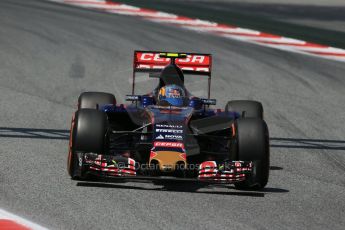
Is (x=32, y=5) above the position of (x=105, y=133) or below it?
above

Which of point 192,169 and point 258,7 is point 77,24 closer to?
point 258,7

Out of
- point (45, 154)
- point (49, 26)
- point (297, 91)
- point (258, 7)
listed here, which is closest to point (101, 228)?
point (45, 154)

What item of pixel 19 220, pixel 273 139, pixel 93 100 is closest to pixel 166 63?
pixel 93 100

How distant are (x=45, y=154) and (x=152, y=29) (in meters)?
11.8

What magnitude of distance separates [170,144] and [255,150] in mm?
905

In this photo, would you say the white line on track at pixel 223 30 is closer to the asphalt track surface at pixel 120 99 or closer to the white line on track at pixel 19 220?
the asphalt track surface at pixel 120 99

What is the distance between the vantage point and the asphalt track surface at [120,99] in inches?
376

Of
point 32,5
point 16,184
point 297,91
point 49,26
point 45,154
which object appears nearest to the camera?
point 16,184

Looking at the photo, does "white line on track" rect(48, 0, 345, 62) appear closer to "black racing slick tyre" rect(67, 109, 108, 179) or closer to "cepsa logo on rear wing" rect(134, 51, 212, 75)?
"cepsa logo on rear wing" rect(134, 51, 212, 75)

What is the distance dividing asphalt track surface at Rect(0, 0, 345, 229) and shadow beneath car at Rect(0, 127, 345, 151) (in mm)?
17

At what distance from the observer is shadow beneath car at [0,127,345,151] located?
44.8 feet

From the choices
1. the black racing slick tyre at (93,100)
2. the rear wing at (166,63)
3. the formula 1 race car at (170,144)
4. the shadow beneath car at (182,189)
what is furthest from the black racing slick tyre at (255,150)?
the rear wing at (166,63)

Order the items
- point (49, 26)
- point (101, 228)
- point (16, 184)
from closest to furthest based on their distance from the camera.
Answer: point (101, 228) → point (16, 184) → point (49, 26)

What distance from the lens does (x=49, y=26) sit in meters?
23.4
